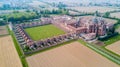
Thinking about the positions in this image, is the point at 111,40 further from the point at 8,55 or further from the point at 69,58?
the point at 8,55

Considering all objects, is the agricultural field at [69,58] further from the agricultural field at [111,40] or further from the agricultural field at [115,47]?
the agricultural field at [111,40]

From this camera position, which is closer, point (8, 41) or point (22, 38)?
point (8, 41)

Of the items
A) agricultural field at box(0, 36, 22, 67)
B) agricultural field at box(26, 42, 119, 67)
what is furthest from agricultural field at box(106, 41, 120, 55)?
agricultural field at box(0, 36, 22, 67)

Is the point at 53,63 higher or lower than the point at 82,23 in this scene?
lower

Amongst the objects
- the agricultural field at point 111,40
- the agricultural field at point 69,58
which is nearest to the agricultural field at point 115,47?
the agricultural field at point 111,40

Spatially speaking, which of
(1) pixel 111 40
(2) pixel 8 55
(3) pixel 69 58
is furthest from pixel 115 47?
(2) pixel 8 55

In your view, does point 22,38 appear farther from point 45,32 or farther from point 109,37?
point 109,37

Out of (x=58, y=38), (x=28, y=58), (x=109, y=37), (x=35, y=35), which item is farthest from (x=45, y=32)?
(x=109, y=37)
